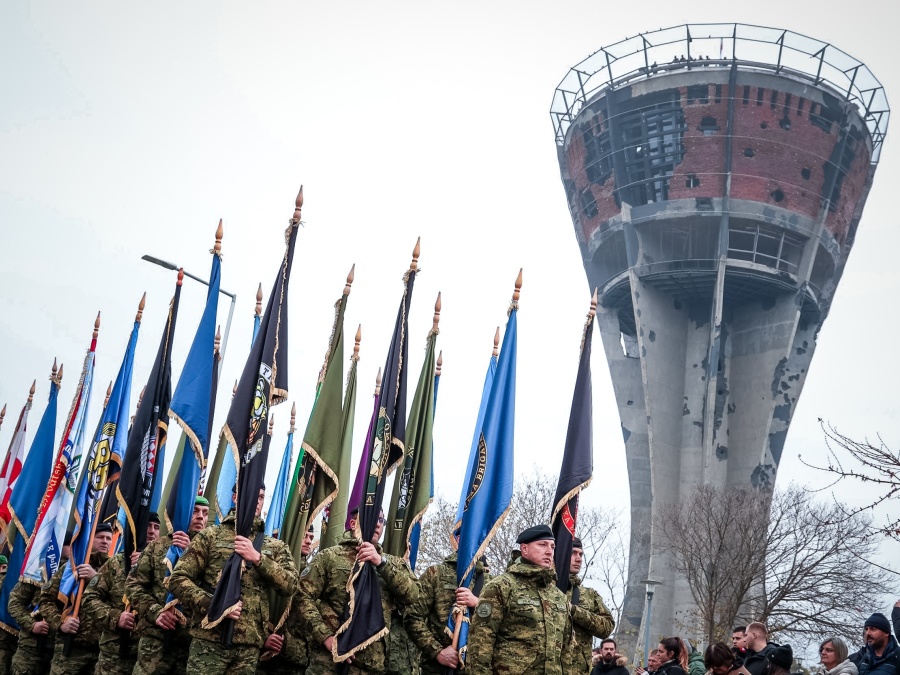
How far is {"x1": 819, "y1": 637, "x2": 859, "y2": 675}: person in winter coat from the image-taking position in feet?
26.8

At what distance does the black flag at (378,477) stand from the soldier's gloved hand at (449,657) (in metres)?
0.61

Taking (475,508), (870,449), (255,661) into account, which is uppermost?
(870,449)

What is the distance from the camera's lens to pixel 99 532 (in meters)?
11.2

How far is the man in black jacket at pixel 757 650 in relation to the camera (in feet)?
28.3

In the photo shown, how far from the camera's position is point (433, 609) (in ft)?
30.6

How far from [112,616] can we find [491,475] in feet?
13.4

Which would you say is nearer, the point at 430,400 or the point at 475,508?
the point at 475,508

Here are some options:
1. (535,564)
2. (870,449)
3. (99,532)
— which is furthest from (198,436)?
(870,449)

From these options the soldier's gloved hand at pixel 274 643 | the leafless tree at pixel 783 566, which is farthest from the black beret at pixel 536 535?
the leafless tree at pixel 783 566

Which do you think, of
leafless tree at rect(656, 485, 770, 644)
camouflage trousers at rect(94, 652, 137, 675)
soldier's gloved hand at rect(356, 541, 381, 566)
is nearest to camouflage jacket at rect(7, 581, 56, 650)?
camouflage trousers at rect(94, 652, 137, 675)

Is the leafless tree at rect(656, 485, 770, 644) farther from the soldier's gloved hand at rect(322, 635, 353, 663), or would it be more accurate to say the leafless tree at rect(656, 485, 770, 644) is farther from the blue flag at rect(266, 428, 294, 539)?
the soldier's gloved hand at rect(322, 635, 353, 663)

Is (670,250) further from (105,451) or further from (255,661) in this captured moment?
(255,661)

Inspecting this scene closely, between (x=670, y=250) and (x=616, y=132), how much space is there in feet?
20.2

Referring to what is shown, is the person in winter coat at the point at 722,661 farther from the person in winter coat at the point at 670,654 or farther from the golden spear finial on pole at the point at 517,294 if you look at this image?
the golden spear finial on pole at the point at 517,294
